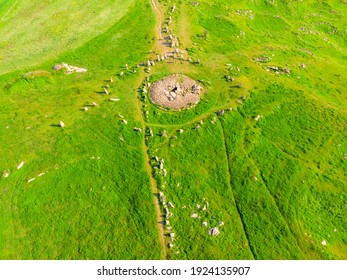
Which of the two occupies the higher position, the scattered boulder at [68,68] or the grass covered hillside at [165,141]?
the scattered boulder at [68,68]

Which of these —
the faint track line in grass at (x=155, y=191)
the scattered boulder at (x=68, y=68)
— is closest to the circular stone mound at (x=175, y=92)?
the faint track line in grass at (x=155, y=191)

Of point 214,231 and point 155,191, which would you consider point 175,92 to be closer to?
point 155,191

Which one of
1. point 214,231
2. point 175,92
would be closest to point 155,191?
point 214,231

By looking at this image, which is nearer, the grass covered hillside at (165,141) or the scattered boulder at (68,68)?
the grass covered hillside at (165,141)

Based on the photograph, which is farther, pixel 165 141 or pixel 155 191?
pixel 165 141

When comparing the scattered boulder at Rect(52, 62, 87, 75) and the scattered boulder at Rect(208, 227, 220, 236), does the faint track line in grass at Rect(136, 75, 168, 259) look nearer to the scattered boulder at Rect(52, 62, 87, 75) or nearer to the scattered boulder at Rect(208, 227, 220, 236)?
the scattered boulder at Rect(208, 227, 220, 236)

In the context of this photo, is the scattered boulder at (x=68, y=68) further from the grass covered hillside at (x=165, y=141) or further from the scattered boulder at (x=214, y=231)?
the scattered boulder at (x=214, y=231)

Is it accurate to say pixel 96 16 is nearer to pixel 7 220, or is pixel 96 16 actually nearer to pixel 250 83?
pixel 250 83

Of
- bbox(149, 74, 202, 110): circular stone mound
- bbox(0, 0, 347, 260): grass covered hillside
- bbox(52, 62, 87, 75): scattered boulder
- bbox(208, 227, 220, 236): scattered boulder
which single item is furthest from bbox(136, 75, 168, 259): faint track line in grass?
bbox(52, 62, 87, 75): scattered boulder
